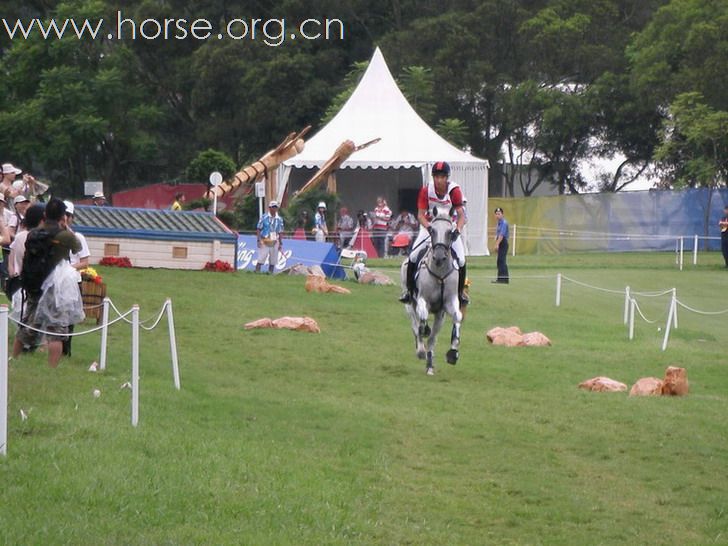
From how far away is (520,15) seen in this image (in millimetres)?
64750

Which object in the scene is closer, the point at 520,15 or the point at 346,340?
the point at 346,340

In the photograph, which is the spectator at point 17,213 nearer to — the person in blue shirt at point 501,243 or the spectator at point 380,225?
the person in blue shirt at point 501,243

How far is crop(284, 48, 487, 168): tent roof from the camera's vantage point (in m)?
49.9

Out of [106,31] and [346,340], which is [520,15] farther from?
[346,340]

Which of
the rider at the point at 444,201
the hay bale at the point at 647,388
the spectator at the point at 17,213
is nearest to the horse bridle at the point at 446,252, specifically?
the rider at the point at 444,201

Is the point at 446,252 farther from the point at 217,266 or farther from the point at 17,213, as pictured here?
the point at 217,266

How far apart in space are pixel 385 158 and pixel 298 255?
45.9 ft

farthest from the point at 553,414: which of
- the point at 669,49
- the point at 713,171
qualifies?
the point at 669,49

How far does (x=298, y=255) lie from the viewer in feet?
120

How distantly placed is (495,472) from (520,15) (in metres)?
54.7

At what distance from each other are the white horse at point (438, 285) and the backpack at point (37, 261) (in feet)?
16.3

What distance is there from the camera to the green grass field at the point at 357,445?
9797 millimetres

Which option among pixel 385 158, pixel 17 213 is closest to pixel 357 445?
pixel 17 213

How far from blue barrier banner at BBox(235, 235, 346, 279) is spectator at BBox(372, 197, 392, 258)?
9.89 meters
